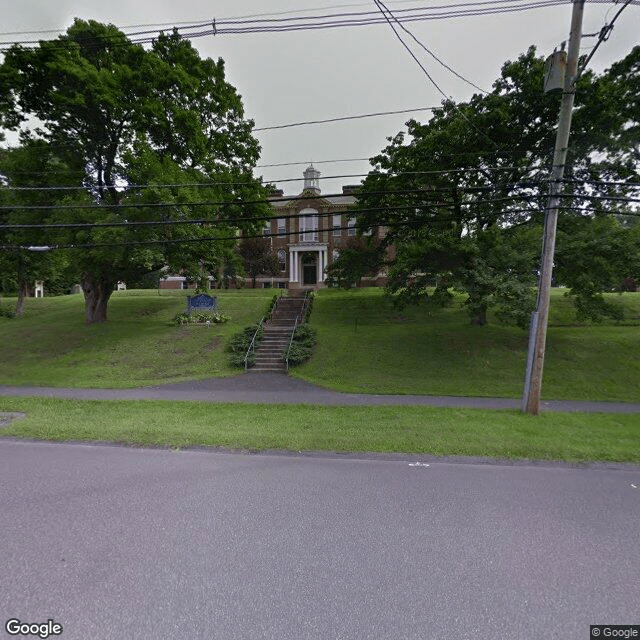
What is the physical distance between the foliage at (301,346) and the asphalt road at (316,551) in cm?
861

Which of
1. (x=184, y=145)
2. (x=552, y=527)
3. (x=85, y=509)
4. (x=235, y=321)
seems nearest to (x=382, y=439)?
(x=552, y=527)

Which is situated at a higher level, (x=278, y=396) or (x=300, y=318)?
(x=300, y=318)

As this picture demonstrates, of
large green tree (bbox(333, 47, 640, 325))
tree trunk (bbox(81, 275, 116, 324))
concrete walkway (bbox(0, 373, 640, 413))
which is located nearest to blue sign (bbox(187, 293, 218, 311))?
tree trunk (bbox(81, 275, 116, 324))

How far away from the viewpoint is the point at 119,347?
15.7 metres

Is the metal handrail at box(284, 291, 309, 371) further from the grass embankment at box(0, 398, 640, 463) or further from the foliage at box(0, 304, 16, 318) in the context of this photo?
the foliage at box(0, 304, 16, 318)

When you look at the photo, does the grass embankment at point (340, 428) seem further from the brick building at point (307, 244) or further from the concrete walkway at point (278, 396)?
the brick building at point (307, 244)

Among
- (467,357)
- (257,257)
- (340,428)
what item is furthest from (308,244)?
(340,428)

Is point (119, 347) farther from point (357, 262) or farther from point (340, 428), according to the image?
point (340, 428)

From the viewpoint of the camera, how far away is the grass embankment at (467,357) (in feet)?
36.2

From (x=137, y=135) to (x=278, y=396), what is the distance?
13.2 meters

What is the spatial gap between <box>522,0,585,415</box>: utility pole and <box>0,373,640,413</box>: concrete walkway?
4.18 feet

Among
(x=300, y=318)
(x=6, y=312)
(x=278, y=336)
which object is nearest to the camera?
(x=278, y=336)

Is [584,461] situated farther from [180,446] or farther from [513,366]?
[513,366]

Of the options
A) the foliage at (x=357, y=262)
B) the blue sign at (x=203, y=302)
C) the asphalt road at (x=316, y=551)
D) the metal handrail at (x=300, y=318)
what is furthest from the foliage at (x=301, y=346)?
the asphalt road at (x=316, y=551)
